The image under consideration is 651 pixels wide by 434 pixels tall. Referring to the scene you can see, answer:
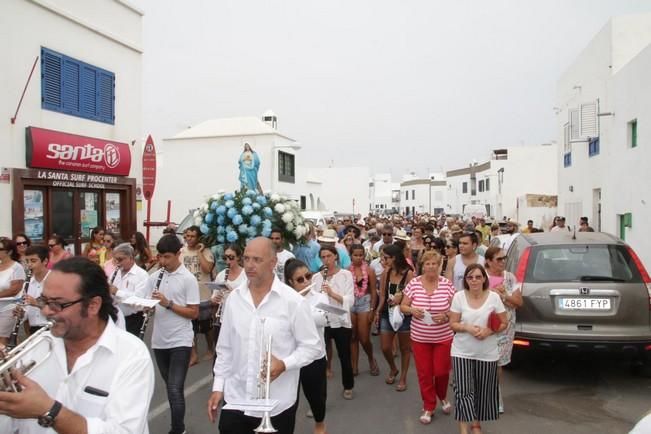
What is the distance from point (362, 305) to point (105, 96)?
994cm

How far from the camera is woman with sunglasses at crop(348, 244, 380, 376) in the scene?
7082mm

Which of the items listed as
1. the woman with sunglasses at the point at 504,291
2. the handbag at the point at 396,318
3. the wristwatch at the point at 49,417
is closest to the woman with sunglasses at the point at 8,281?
the handbag at the point at 396,318

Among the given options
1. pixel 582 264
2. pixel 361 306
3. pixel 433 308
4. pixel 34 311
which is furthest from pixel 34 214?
pixel 582 264

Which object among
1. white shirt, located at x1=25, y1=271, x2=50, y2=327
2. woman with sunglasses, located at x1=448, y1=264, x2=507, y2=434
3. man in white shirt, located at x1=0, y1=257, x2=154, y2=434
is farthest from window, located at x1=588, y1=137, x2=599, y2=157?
man in white shirt, located at x1=0, y1=257, x2=154, y2=434

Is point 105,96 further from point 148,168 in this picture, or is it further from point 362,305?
point 362,305

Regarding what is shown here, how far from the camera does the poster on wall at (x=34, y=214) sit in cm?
1150

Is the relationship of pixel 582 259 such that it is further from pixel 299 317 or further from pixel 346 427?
pixel 299 317

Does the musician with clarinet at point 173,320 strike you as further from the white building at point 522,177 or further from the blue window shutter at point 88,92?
the white building at point 522,177

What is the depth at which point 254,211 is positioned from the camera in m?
8.17

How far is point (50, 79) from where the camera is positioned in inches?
474

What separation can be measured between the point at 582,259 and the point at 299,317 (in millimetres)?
4291

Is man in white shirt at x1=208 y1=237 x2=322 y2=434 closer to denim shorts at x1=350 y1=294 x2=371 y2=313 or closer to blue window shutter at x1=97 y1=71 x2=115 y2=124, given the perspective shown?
denim shorts at x1=350 y1=294 x2=371 y2=313

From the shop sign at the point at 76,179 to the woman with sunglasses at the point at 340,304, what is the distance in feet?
25.9

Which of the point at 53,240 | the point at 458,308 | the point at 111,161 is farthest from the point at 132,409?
the point at 111,161
